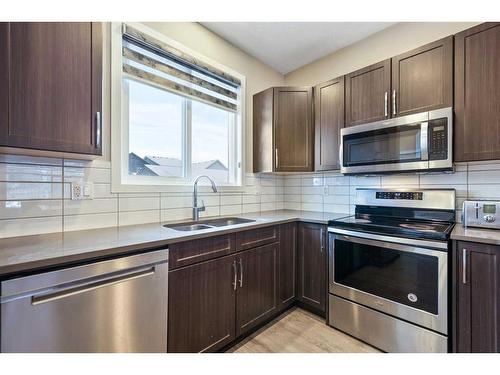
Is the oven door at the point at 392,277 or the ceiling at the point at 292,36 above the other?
the ceiling at the point at 292,36

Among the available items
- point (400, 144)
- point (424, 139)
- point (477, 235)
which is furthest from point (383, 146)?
point (477, 235)

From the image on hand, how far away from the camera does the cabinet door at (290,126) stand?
2543 millimetres

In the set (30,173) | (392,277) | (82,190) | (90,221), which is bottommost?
(392,277)

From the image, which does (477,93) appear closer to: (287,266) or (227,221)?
(287,266)

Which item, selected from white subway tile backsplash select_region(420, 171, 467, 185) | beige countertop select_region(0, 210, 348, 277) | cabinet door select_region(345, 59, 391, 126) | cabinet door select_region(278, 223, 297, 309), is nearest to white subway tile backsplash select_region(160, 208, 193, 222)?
beige countertop select_region(0, 210, 348, 277)

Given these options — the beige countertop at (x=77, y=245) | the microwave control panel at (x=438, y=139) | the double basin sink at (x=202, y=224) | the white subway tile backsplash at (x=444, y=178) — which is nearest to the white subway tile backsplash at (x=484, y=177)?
the white subway tile backsplash at (x=444, y=178)

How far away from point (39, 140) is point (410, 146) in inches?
92.3

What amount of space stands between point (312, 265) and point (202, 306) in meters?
1.12

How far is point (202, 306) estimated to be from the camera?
1521 millimetres

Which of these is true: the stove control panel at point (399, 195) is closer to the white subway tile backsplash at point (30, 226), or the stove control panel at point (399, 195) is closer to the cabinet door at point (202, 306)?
the cabinet door at point (202, 306)

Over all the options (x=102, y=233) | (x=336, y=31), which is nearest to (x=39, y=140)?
(x=102, y=233)

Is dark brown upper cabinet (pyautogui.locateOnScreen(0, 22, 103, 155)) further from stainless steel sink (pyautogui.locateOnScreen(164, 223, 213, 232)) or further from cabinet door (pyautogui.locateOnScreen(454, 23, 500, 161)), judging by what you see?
cabinet door (pyautogui.locateOnScreen(454, 23, 500, 161))

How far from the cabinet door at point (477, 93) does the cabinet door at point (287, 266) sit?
1363 millimetres

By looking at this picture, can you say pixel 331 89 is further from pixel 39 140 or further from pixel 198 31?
pixel 39 140
